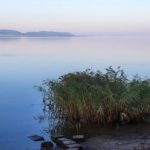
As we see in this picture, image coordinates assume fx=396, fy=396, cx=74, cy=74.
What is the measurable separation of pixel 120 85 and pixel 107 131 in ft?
4.92

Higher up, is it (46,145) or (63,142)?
(63,142)

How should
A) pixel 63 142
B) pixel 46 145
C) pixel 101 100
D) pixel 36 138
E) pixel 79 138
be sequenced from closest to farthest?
1. pixel 63 142
2. pixel 46 145
3. pixel 79 138
4. pixel 36 138
5. pixel 101 100

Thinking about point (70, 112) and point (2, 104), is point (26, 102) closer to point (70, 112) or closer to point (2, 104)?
point (2, 104)

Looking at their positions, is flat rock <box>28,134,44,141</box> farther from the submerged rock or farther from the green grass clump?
the green grass clump

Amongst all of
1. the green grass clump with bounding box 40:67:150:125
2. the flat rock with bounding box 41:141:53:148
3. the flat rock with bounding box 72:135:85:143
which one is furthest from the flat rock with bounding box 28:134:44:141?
the green grass clump with bounding box 40:67:150:125

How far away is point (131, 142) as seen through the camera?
9.13 metres

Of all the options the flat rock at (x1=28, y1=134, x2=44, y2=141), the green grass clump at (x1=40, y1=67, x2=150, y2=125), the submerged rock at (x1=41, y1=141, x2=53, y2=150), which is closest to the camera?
the submerged rock at (x1=41, y1=141, x2=53, y2=150)

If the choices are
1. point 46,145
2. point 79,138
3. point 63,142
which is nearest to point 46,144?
point 46,145

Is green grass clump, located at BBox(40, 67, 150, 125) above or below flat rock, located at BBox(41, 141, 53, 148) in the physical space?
above

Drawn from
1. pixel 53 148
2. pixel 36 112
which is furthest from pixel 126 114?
pixel 36 112

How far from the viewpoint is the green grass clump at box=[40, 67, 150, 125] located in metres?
10.6

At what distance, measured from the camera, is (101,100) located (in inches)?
419

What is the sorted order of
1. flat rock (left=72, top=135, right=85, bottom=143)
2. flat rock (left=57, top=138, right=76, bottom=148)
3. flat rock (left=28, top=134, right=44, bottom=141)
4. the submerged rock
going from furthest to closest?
flat rock (left=28, top=134, right=44, bottom=141) → flat rock (left=72, top=135, right=85, bottom=143) → the submerged rock → flat rock (left=57, top=138, right=76, bottom=148)

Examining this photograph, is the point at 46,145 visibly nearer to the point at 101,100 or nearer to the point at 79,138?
the point at 79,138
